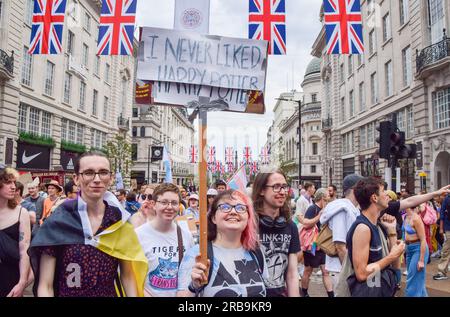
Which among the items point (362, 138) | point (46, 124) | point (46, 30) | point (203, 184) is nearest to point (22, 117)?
point (46, 124)

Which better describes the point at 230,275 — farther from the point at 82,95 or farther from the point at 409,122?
the point at 82,95

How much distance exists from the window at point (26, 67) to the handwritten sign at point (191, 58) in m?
23.4

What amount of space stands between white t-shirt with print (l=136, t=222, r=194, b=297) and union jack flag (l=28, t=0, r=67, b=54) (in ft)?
27.9

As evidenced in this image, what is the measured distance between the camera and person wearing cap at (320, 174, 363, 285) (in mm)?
4504

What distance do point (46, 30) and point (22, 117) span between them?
1499cm

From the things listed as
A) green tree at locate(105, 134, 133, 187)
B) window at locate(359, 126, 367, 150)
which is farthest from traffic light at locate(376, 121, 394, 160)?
green tree at locate(105, 134, 133, 187)

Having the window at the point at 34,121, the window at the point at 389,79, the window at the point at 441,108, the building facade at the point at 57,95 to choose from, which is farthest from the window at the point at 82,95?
the window at the point at 441,108

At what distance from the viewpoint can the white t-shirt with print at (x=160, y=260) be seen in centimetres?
345

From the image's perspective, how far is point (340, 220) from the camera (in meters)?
4.57

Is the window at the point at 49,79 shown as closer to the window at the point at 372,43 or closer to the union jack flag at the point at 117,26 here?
the union jack flag at the point at 117,26

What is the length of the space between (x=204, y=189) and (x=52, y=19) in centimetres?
979

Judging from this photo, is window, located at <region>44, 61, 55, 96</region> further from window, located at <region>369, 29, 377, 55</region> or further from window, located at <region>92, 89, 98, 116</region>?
window, located at <region>369, 29, 377, 55</region>

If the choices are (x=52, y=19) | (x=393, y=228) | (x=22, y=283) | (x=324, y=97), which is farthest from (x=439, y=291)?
(x=324, y=97)

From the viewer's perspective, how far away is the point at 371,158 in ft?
92.1
